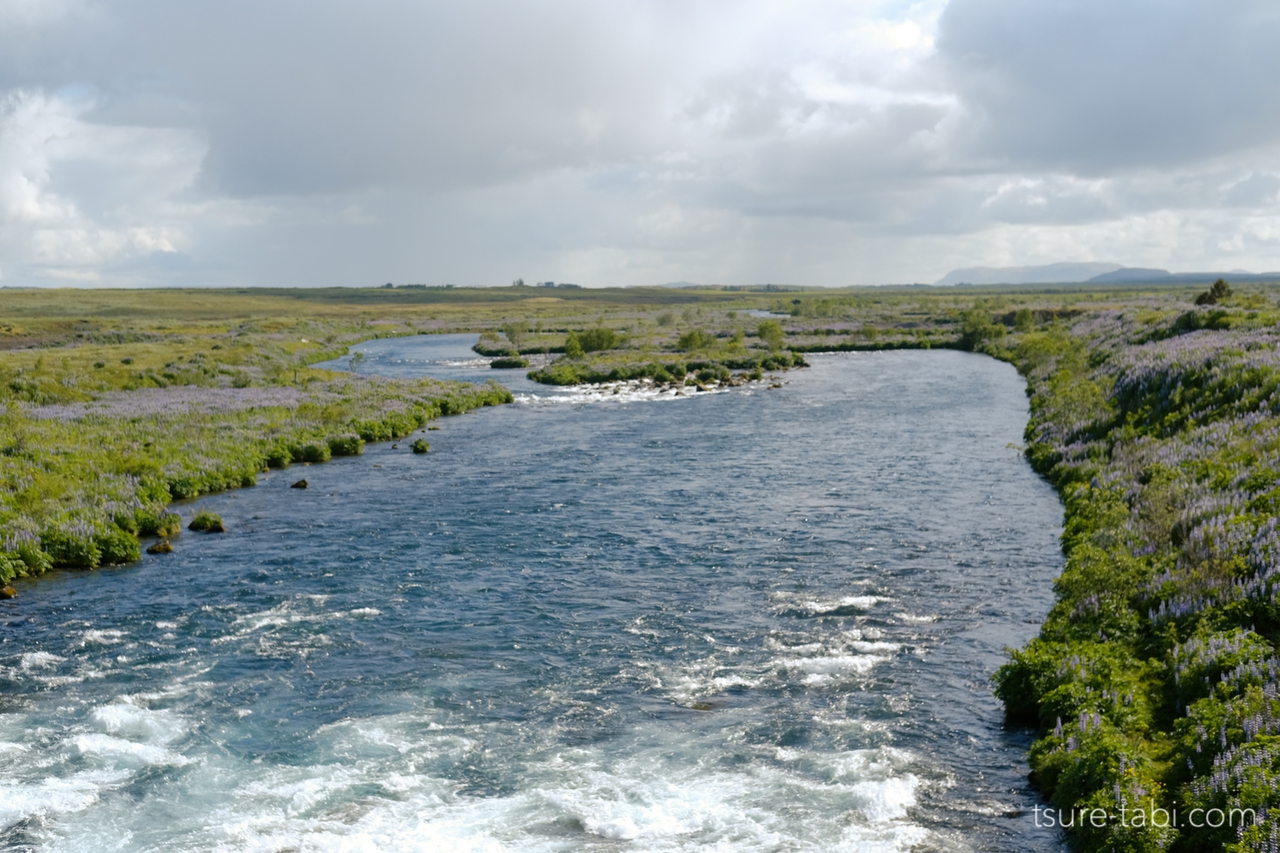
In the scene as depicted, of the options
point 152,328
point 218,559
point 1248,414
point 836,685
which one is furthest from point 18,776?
point 152,328

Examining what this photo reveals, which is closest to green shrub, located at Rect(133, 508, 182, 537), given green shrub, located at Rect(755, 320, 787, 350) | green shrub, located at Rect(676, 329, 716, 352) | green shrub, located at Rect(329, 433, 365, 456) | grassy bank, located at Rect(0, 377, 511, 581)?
grassy bank, located at Rect(0, 377, 511, 581)

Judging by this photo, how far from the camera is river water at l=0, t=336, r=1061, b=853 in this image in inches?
539

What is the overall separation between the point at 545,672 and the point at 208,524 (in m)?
17.3

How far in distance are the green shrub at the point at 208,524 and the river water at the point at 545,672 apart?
1024mm

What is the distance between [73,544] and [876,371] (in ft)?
229

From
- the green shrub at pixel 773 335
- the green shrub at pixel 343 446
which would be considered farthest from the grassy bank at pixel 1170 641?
the green shrub at pixel 773 335

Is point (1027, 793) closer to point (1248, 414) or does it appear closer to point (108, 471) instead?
point (1248, 414)

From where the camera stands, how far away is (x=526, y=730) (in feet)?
53.8

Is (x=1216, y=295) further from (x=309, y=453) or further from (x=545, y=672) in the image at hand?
(x=545, y=672)

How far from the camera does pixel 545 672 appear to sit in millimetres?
18812

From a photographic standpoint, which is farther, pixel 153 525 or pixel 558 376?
pixel 558 376

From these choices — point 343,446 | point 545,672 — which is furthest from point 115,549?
point 343,446

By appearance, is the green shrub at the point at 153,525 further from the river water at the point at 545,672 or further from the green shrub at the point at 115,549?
the green shrub at the point at 115,549

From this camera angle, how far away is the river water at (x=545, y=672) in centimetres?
1368
